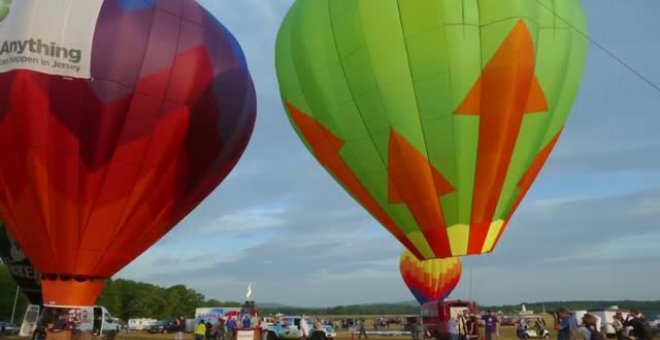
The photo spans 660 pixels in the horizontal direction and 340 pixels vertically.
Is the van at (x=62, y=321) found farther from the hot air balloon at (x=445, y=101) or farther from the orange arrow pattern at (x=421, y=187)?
the orange arrow pattern at (x=421, y=187)

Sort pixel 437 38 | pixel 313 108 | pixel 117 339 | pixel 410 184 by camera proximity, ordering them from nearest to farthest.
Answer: pixel 437 38, pixel 410 184, pixel 313 108, pixel 117 339

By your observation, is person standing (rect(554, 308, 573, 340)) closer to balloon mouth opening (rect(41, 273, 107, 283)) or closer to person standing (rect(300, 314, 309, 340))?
person standing (rect(300, 314, 309, 340))

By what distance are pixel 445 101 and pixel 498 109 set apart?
1064 mm

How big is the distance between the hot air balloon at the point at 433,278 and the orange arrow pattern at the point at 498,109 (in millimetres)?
17085

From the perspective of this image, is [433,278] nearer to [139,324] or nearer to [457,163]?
[457,163]

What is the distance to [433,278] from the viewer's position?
3095 cm

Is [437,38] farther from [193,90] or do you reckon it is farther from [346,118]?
[193,90]

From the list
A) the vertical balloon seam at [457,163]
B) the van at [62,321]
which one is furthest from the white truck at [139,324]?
the vertical balloon seam at [457,163]

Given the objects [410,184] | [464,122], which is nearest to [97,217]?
[410,184]

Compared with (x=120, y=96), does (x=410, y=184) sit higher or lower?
lower

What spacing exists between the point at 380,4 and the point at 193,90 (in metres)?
4.61

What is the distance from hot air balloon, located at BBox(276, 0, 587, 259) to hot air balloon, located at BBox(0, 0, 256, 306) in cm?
314

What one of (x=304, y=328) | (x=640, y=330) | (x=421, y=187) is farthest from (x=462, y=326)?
(x=304, y=328)

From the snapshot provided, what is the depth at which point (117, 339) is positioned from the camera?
25.5 m
